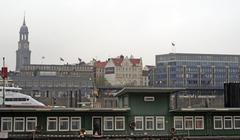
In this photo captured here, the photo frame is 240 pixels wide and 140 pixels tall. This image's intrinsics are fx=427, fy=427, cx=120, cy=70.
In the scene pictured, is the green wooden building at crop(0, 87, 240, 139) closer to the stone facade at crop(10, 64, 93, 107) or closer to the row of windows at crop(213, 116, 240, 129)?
the row of windows at crop(213, 116, 240, 129)

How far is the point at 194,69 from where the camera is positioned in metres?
181

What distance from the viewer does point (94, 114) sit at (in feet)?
128

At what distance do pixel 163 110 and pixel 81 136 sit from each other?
8715 millimetres

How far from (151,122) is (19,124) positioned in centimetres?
1202

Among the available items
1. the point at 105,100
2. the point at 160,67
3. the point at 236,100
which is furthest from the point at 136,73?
the point at 236,100

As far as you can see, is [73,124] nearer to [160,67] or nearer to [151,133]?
[151,133]

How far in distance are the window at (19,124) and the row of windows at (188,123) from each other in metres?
14.1

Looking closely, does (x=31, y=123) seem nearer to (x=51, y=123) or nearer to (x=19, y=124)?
(x=19, y=124)

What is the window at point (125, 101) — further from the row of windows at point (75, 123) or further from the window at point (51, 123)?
the window at point (51, 123)

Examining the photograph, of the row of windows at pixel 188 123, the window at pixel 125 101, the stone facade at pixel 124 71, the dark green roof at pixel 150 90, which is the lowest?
the row of windows at pixel 188 123

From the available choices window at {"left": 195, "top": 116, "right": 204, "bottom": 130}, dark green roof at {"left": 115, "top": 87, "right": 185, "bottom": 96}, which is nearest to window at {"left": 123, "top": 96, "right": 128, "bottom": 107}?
dark green roof at {"left": 115, "top": 87, "right": 185, "bottom": 96}

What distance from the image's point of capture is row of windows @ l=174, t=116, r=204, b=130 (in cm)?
4047

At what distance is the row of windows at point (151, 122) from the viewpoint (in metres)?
39.7

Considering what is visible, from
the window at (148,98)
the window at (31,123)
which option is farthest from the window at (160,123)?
the window at (31,123)
